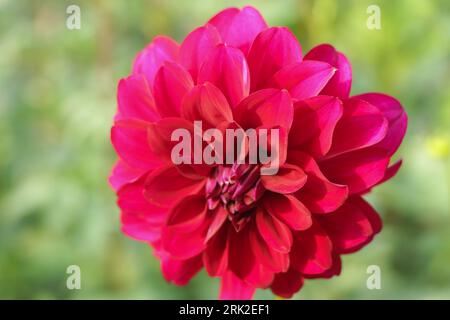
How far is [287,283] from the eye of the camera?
131 centimetres

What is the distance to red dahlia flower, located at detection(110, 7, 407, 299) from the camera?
1184 mm

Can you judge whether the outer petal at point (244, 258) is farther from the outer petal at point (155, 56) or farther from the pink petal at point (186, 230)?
the outer petal at point (155, 56)

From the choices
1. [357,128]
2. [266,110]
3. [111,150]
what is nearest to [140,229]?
[266,110]

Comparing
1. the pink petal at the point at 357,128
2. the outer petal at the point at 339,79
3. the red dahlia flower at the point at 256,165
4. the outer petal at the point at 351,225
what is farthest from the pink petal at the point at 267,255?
the outer petal at the point at 339,79

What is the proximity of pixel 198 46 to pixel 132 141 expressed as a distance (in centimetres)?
22

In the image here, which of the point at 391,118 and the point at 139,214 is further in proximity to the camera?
the point at 139,214

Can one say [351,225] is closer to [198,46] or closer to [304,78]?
[304,78]

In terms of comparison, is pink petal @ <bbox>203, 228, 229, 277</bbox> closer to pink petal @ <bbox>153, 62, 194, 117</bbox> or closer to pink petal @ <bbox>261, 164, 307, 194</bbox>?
pink petal @ <bbox>261, 164, 307, 194</bbox>

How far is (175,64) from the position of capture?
122 centimetres

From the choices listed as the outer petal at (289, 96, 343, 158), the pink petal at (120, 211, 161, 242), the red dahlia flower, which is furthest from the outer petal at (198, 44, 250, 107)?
the pink petal at (120, 211, 161, 242)

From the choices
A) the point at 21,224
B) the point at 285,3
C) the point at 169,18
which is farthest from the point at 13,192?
the point at 285,3

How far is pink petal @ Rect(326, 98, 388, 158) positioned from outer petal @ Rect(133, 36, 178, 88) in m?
0.37

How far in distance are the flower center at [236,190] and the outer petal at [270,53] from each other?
0.54 ft

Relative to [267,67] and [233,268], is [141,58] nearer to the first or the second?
[267,67]
